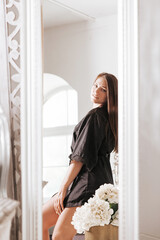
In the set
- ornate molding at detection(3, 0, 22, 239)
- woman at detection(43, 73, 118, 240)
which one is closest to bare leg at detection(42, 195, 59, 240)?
woman at detection(43, 73, 118, 240)

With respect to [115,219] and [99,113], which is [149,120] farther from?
[115,219]

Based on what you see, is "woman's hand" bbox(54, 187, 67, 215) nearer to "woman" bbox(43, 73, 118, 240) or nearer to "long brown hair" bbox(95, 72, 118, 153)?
"woman" bbox(43, 73, 118, 240)

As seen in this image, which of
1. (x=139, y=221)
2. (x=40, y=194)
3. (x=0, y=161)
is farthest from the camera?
(x=40, y=194)

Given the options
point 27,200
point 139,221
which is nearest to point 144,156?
point 139,221

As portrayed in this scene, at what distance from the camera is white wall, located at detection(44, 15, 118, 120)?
5.78ft

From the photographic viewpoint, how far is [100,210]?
1.77 meters

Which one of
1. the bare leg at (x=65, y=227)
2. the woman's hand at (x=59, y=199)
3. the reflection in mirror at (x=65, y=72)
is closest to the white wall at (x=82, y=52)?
the reflection in mirror at (x=65, y=72)

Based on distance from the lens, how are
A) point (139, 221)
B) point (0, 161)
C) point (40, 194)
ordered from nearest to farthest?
→ 1. point (139, 221)
2. point (0, 161)
3. point (40, 194)

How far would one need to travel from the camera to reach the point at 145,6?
159cm

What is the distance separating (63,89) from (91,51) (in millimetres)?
246

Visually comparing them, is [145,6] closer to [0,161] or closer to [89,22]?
[89,22]

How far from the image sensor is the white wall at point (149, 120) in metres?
1.56

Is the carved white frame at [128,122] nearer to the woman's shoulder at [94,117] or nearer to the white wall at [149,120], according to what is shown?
the white wall at [149,120]

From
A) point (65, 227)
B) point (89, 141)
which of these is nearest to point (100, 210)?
point (65, 227)
